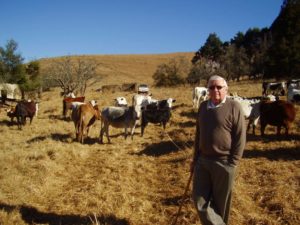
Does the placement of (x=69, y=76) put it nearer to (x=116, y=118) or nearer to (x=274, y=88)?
(x=274, y=88)

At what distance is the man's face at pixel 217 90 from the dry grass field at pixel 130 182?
1745 mm

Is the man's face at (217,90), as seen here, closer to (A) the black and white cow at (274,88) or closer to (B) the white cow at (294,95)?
(B) the white cow at (294,95)

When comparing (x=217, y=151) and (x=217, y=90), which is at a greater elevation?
(x=217, y=90)

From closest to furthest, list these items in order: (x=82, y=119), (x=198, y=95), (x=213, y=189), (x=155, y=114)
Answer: (x=213, y=189) → (x=82, y=119) → (x=155, y=114) → (x=198, y=95)

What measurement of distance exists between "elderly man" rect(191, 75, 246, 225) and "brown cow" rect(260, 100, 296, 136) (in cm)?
868

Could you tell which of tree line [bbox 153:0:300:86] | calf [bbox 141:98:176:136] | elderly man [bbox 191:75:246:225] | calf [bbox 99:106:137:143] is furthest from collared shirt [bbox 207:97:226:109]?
tree line [bbox 153:0:300:86]

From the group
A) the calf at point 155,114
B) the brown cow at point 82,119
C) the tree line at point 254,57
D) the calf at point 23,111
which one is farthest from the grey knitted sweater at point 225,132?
the tree line at point 254,57

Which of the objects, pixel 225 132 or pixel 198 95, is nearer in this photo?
pixel 225 132

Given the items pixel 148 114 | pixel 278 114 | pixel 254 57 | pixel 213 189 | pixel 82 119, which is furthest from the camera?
pixel 254 57

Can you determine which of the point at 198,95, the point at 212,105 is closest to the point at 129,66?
the point at 198,95

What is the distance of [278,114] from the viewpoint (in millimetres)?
12906

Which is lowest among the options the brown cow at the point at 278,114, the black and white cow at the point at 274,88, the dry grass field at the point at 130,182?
the dry grass field at the point at 130,182

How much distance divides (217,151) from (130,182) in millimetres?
4167

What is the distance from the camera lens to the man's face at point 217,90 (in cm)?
459
